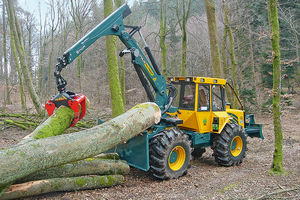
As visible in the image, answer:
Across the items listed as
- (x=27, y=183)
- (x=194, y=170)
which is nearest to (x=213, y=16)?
(x=194, y=170)

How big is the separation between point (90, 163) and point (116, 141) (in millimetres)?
738

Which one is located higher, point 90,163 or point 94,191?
point 90,163

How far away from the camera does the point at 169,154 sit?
5.75 meters

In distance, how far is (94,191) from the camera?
4832mm

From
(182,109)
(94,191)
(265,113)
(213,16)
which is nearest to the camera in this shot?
(94,191)

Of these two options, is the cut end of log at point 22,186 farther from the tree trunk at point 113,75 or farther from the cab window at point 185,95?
the tree trunk at point 113,75

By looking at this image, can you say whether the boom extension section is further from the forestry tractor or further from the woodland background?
the woodland background

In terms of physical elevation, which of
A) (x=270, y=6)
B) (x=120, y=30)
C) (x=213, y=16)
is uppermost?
(x=213, y=16)

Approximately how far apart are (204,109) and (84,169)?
3453 mm

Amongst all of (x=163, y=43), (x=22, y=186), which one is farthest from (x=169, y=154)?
(x=163, y=43)

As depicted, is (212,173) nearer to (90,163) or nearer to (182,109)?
(182,109)

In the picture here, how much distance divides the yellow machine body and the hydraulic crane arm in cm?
40

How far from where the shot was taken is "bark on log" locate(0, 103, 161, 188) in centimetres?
364

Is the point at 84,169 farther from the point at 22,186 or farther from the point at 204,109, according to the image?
the point at 204,109
